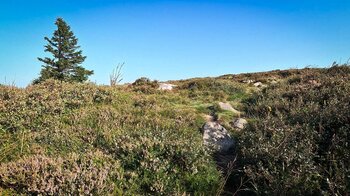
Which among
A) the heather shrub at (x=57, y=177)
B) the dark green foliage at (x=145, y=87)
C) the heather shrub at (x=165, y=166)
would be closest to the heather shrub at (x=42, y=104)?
the heather shrub at (x=57, y=177)

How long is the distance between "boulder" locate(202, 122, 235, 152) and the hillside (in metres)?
0.19

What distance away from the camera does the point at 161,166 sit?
6422 millimetres

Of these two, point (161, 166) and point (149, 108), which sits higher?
point (149, 108)

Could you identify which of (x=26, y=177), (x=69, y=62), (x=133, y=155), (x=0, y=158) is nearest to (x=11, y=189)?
(x=26, y=177)

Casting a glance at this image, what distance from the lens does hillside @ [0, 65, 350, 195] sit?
18.6 feet

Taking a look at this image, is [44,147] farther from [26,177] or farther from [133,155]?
[133,155]

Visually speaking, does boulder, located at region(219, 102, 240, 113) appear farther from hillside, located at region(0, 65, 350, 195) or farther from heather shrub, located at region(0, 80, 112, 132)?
heather shrub, located at region(0, 80, 112, 132)

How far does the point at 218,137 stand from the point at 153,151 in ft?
9.90

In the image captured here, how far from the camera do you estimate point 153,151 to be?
6.95 metres

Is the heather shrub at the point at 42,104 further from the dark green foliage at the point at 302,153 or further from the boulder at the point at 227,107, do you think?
the dark green foliage at the point at 302,153

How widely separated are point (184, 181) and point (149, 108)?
5693 mm

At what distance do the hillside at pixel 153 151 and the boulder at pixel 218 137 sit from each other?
0.19 m

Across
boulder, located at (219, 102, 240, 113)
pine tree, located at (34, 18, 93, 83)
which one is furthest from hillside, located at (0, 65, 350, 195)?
pine tree, located at (34, 18, 93, 83)

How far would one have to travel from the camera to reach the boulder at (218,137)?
29.8 ft
